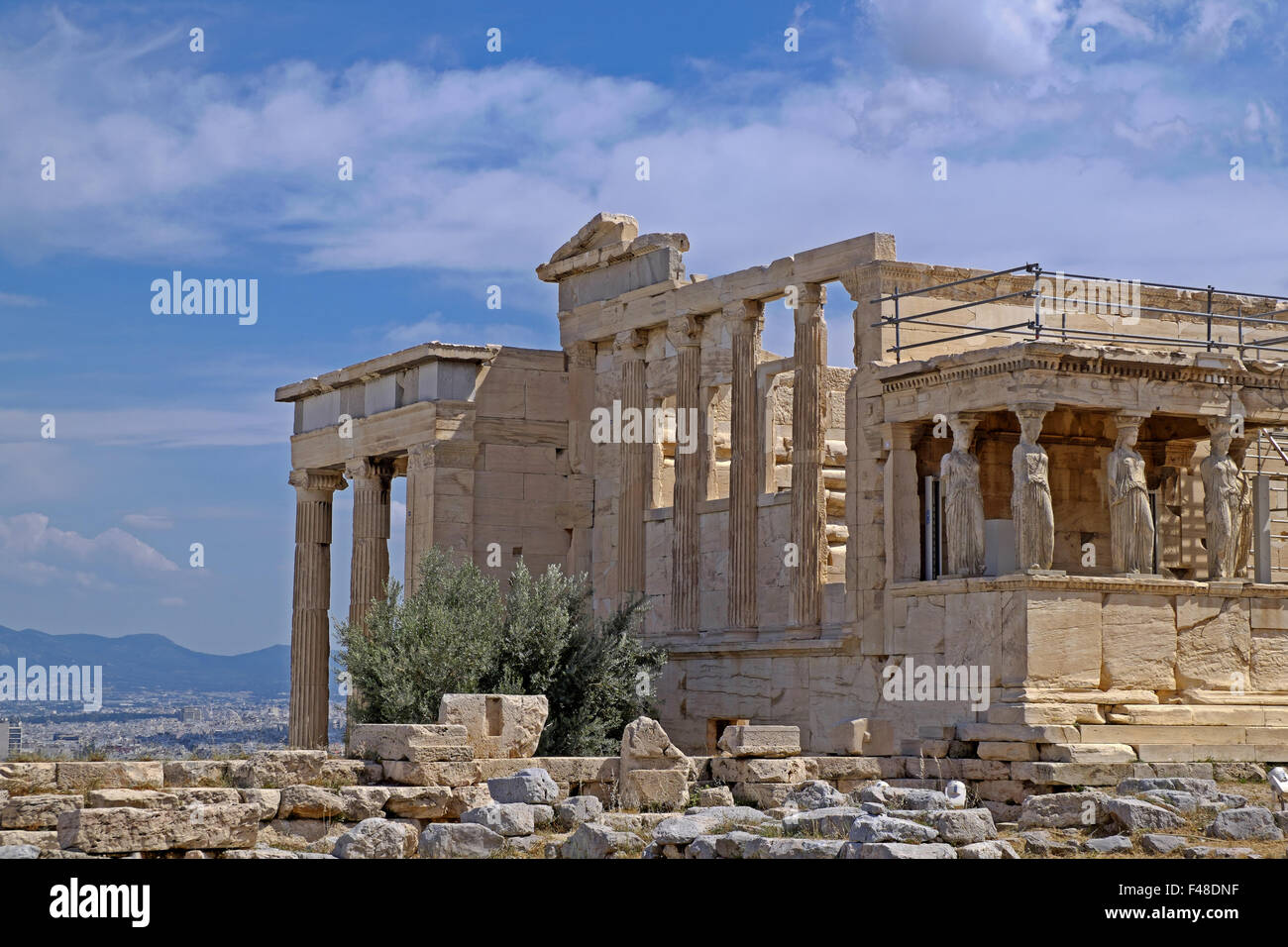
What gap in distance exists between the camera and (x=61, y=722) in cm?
7212

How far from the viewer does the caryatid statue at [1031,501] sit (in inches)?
773

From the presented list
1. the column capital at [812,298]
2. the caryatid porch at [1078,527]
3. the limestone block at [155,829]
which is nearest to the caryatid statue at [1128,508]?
the caryatid porch at [1078,527]

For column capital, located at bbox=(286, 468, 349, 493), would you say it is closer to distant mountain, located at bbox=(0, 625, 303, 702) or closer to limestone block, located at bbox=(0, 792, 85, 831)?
limestone block, located at bbox=(0, 792, 85, 831)

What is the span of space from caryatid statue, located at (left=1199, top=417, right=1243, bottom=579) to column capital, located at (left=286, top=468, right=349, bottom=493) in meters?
13.8

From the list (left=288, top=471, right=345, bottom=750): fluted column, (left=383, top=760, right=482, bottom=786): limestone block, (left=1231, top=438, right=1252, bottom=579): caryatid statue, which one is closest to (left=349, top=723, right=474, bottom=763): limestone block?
(left=383, top=760, right=482, bottom=786): limestone block

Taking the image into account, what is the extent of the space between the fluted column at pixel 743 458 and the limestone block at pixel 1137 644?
5238mm

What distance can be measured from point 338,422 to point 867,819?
56.3 ft

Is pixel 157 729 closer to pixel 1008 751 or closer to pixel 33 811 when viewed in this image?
pixel 1008 751

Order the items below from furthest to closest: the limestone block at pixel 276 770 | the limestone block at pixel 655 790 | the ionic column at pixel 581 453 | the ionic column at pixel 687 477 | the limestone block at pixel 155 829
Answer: the ionic column at pixel 581 453 → the ionic column at pixel 687 477 → the limestone block at pixel 655 790 → the limestone block at pixel 276 770 → the limestone block at pixel 155 829

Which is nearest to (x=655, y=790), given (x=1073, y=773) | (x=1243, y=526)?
(x=1073, y=773)

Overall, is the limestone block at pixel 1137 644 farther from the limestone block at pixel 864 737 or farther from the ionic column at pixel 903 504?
the ionic column at pixel 903 504

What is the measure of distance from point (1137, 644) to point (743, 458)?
19.9 ft
